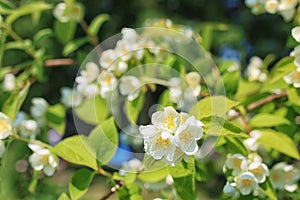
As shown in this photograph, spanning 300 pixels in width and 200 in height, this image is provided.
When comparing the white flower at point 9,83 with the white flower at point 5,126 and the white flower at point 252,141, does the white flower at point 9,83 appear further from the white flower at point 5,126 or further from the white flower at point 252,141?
the white flower at point 252,141

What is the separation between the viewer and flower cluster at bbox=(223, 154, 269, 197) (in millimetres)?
1054

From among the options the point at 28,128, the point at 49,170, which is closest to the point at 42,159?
the point at 49,170

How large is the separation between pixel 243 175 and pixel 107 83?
476mm

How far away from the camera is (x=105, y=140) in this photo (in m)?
1.06

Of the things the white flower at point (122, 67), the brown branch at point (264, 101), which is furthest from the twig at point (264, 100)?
the white flower at point (122, 67)

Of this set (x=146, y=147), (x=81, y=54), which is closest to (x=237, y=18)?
(x=81, y=54)

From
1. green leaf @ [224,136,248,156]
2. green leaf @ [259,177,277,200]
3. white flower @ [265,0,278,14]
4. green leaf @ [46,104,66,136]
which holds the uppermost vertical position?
white flower @ [265,0,278,14]

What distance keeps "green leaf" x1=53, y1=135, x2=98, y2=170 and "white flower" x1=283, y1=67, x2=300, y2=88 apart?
0.49m

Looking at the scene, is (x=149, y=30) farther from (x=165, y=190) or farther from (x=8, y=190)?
(x=8, y=190)

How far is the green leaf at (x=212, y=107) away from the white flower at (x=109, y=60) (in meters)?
0.47

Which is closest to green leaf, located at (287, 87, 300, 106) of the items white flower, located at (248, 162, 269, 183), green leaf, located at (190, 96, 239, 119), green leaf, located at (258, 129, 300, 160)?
green leaf, located at (258, 129, 300, 160)

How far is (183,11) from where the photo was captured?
5543 mm

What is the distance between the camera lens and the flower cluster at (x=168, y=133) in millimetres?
850

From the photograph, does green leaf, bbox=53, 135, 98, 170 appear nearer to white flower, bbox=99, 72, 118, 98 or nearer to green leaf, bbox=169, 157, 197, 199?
green leaf, bbox=169, 157, 197, 199
